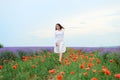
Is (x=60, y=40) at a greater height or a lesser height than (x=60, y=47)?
greater

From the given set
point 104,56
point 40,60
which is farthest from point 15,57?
point 104,56

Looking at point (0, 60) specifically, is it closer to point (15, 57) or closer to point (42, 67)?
point (15, 57)

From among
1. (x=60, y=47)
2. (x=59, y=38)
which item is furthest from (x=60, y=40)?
(x=60, y=47)

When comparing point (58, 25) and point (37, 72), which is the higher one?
point (58, 25)

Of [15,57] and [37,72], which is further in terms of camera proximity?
[15,57]

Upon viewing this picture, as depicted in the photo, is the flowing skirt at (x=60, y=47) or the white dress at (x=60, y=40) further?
the flowing skirt at (x=60, y=47)

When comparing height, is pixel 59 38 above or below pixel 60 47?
above

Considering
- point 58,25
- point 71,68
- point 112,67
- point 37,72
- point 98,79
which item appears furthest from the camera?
point 58,25

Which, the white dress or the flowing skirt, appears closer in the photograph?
the white dress

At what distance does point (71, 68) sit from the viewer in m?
10.1

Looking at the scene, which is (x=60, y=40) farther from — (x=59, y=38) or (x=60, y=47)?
(x=60, y=47)

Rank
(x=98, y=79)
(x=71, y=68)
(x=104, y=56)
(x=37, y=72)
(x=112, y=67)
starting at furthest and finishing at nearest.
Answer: (x=104, y=56) < (x=37, y=72) < (x=71, y=68) < (x=112, y=67) < (x=98, y=79)

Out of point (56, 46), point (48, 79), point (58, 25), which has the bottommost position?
point (48, 79)

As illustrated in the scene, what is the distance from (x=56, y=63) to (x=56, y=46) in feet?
7.19
